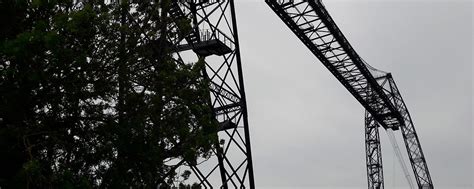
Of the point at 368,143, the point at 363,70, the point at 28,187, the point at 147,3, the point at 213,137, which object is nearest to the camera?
the point at 28,187

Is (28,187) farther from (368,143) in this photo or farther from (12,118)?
(368,143)

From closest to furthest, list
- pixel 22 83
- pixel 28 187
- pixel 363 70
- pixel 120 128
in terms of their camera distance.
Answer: pixel 28 187 < pixel 22 83 < pixel 120 128 < pixel 363 70

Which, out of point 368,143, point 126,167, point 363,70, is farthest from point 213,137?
point 368,143

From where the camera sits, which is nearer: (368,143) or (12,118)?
(12,118)

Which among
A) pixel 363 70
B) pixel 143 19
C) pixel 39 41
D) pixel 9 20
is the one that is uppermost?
pixel 363 70

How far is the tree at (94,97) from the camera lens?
7504 millimetres

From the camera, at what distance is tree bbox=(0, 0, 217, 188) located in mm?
7504

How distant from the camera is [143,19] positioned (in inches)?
381

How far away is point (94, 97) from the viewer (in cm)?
852

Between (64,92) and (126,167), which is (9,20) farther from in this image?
(126,167)

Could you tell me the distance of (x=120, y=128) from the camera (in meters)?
8.38

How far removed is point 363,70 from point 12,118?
2260 centimetres

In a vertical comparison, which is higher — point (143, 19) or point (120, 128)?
point (143, 19)

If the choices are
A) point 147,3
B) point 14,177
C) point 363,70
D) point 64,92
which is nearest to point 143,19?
point 147,3
